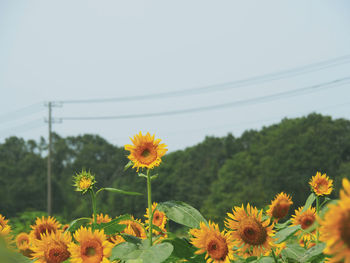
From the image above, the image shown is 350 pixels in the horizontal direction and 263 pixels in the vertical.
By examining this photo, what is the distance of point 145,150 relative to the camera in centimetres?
170

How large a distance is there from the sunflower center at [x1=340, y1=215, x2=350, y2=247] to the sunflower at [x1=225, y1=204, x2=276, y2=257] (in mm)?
777

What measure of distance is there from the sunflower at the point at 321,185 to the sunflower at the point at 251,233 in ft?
2.36

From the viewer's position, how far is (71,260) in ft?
4.36

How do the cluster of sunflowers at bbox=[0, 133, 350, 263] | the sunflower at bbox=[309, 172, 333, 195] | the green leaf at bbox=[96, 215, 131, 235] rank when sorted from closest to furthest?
the cluster of sunflowers at bbox=[0, 133, 350, 263], the green leaf at bbox=[96, 215, 131, 235], the sunflower at bbox=[309, 172, 333, 195]

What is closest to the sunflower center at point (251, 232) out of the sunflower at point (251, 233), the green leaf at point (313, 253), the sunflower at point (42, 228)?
the sunflower at point (251, 233)

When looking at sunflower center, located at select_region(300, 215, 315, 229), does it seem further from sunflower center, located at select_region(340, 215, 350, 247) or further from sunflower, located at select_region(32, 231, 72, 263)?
sunflower center, located at select_region(340, 215, 350, 247)

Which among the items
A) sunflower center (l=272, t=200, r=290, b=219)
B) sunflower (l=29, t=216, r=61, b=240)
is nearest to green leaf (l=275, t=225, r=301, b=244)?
sunflower center (l=272, t=200, r=290, b=219)

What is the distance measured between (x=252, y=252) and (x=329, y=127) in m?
44.8

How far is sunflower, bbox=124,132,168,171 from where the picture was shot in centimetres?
167

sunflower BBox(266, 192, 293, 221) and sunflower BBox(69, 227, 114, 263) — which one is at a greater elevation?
sunflower BBox(266, 192, 293, 221)

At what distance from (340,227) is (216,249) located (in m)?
0.77

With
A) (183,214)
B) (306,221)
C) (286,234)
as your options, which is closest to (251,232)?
(286,234)

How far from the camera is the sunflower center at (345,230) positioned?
0.64m

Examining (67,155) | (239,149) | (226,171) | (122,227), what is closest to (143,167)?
(122,227)
